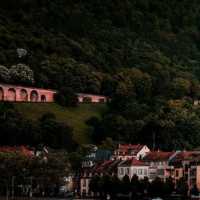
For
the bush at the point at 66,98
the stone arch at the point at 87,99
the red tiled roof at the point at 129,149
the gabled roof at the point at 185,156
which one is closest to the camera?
the gabled roof at the point at 185,156

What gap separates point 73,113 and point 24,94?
47.4ft

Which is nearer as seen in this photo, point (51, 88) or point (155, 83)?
point (51, 88)

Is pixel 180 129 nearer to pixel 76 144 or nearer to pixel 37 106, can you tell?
pixel 76 144

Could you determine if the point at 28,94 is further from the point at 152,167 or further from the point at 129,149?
the point at 152,167

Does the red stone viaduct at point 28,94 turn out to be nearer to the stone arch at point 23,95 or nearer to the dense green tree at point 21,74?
the stone arch at point 23,95

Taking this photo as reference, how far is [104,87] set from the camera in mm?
190500

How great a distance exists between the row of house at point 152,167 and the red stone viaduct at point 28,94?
41488 millimetres

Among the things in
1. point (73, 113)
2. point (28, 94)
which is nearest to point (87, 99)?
point (73, 113)

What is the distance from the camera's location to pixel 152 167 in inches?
5290

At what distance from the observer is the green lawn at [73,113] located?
164 m

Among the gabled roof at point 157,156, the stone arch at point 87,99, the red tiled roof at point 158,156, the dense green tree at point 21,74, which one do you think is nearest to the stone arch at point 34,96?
the dense green tree at point 21,74

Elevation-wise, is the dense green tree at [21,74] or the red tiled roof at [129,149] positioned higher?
the dense green tree at [21,74]

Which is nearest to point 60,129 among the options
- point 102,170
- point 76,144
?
point 76,144

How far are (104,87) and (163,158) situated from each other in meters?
56.7
